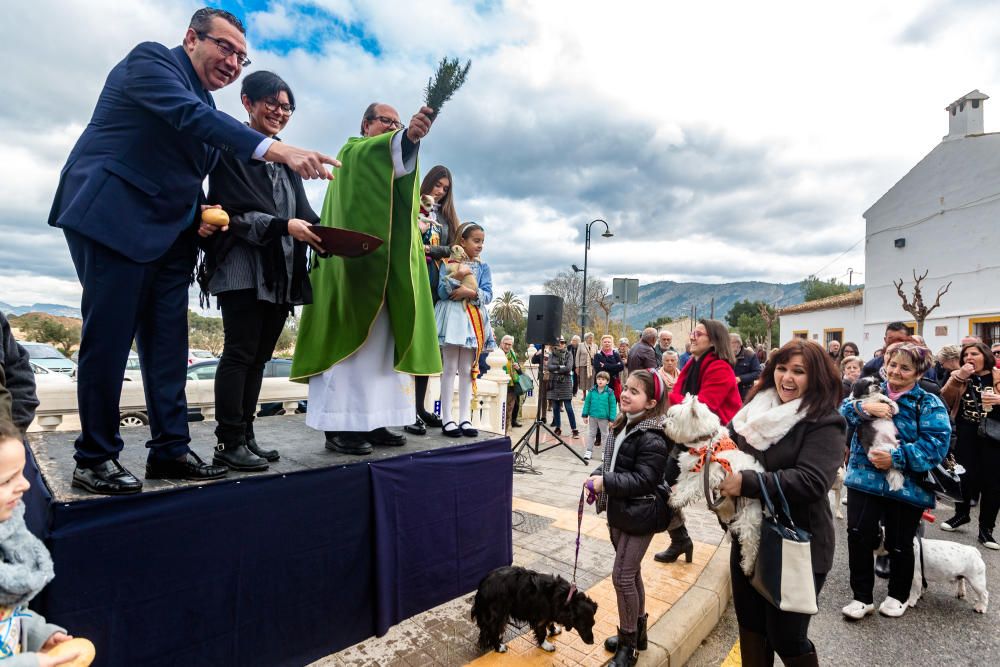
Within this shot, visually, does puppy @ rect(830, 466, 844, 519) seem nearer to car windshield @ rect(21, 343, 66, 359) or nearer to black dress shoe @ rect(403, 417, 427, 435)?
black dress shoe @ rect(403, 417, 427, 435)

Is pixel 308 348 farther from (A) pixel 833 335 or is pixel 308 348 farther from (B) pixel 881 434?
(A) pixel 833 335

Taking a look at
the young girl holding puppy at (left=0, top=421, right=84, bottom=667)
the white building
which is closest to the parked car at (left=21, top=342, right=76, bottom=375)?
the young girl holding puppy at (left=0, top=421, right=84, bottom=667)

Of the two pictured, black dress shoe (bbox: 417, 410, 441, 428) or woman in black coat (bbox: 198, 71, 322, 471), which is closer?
woman in black coat (bbox: 198, 71, 322, 471)

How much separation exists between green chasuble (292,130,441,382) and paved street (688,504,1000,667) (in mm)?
2671

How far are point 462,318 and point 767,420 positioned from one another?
7.54 feet

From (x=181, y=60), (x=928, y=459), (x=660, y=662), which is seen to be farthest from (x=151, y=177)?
(x=928, y=459)

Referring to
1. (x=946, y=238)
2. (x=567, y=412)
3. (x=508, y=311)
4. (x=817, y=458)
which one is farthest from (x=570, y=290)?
(x=817, y=458)

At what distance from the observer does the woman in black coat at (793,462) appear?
2088 mm

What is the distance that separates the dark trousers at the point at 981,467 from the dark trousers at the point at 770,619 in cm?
402

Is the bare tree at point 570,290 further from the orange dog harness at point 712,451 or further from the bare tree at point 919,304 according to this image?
the orange dog harness at point 712,451

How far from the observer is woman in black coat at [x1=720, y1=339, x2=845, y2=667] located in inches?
82.2

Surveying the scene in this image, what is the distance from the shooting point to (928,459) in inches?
122

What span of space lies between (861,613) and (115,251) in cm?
467

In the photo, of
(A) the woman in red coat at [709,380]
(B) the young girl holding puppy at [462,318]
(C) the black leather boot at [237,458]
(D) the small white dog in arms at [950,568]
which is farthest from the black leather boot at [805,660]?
(C) the black leather boot at [237,458]
